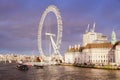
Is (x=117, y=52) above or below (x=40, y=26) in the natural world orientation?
below

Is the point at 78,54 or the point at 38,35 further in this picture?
the point at 78,54

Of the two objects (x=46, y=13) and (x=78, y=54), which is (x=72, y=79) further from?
(x=78, y=54)

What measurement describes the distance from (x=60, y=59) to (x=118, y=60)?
42.5 m

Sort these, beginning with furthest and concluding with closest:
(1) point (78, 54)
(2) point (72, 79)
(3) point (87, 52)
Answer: (1) point (78, 54) < (3) point (87, 52) < (2) point (72, 79)

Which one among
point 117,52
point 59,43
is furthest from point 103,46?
point 59,43

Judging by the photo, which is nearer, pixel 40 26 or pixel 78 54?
pixel 40 26

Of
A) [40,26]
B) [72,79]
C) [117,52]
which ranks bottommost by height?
[72,79]

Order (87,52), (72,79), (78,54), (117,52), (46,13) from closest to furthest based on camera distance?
(72,79)
(46,13)
(117,52)
(87,52)
(78,54)

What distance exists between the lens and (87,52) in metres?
171

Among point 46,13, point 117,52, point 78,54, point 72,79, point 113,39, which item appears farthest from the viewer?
point 78,54

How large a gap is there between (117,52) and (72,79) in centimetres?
7786

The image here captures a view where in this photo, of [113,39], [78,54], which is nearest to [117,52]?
[113,39]

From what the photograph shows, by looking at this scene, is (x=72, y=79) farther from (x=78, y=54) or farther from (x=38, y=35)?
(x=78, y=54)

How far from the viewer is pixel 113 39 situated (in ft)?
516
